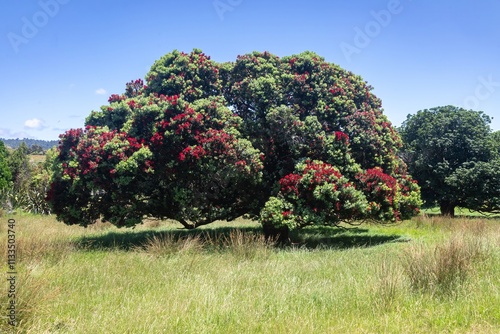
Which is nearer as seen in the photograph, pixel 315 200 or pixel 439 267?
pixel 439 267

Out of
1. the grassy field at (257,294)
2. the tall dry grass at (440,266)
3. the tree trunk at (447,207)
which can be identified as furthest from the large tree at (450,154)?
the tall dry grass at (440,266)

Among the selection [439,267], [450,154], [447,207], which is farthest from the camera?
[447,207]

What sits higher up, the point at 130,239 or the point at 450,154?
the point at 450,154

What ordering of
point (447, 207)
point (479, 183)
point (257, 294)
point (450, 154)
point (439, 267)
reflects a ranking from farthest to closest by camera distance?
point (447, 207) → point (450, 154) → point (479, 183) → point (439, 267) → point (257, 294)

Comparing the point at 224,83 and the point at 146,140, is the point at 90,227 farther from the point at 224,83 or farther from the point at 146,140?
the point at 224,83

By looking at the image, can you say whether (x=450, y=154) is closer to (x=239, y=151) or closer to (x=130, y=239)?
(x=239, y=151)

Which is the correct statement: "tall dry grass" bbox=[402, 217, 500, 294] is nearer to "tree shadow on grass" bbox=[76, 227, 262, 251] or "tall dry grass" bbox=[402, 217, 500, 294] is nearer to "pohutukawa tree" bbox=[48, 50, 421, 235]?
"pohutukawa tree" bbox=[48, 50, 421, 235]

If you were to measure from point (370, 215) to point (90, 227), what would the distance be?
617 inches

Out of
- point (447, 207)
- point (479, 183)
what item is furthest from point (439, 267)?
point (447, 207)

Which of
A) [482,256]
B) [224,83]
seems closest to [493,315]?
[482,256]

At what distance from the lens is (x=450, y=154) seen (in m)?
28.1

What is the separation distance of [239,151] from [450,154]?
2236 cm

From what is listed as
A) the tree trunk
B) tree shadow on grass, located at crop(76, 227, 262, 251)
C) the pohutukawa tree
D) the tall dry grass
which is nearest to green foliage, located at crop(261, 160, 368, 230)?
the pohutukawa tree

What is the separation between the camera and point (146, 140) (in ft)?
41.7
